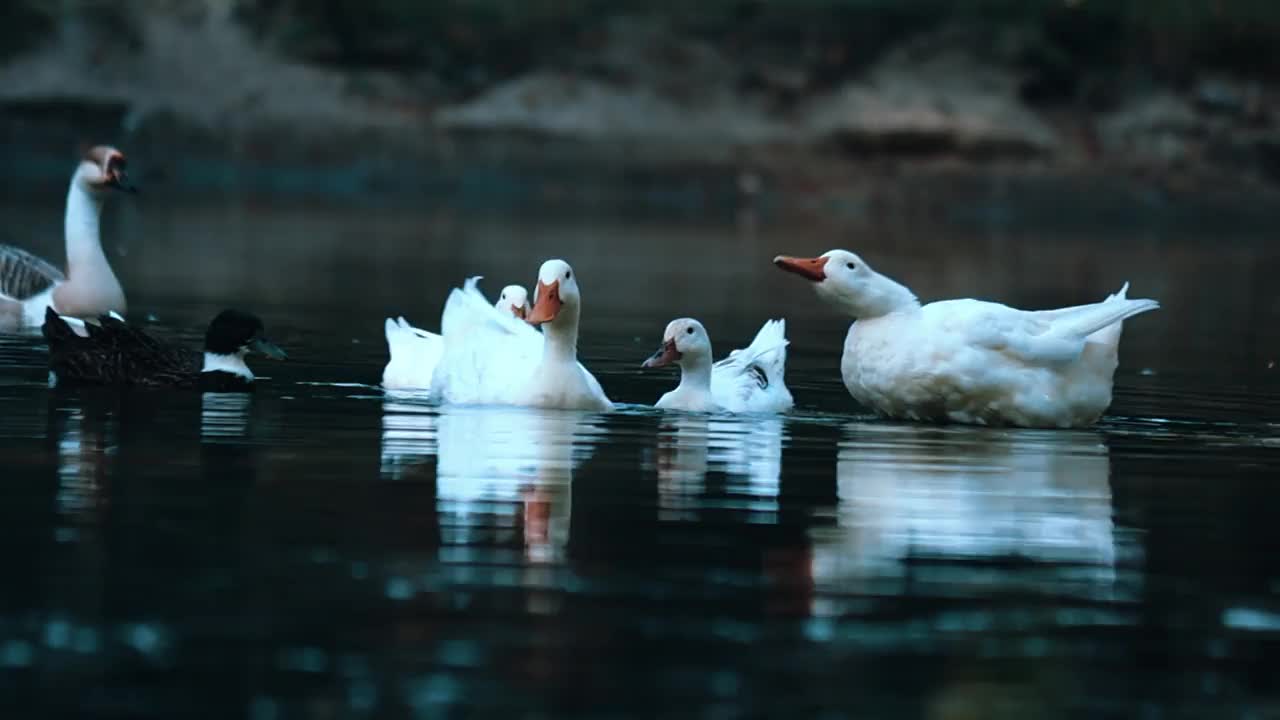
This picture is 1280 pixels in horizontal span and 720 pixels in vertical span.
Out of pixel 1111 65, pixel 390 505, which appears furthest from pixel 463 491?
pixel 1111 65

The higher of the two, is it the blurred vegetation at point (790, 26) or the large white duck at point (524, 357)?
the blurred vegetation at point (790, 26)

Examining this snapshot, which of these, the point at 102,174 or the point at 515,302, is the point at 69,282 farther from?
the point at 515,302

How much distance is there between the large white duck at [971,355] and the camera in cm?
1027

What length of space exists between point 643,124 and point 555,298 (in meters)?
31.8

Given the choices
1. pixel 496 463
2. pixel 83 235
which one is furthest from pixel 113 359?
pixel 83 235

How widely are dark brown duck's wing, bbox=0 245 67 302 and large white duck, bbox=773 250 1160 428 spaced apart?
232 inches

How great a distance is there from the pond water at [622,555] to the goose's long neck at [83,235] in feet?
5.62

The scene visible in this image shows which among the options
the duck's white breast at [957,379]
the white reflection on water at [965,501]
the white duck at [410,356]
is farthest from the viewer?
the white duck at [410,356]

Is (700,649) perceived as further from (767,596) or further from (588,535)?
(588,535)

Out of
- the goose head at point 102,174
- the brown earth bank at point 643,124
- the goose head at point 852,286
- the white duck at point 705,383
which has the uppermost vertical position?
the brown earth bank at point 643,124

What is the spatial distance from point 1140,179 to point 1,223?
21.8 meters

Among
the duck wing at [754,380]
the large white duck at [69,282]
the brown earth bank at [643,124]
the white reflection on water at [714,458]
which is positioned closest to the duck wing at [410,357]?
the duck wing at [754,380]

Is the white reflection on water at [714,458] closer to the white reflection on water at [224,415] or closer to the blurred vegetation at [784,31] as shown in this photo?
the white reflection on water at [224,415]

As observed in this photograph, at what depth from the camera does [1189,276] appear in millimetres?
25609
